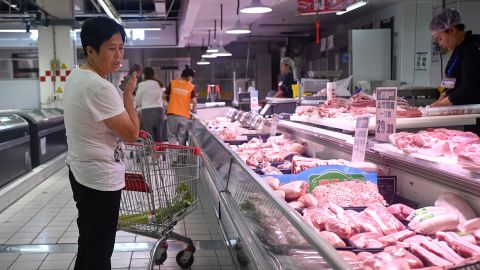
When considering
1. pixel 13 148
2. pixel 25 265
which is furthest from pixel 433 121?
pixel 13 148

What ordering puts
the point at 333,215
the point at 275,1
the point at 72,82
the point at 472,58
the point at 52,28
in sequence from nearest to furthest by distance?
1. the point at 333,215
2. the point at 72,82
3. the point at 472,58
4. the point at 275,1
5. the point at 52,28

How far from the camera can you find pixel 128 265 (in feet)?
13.0

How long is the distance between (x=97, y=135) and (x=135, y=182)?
0.83m

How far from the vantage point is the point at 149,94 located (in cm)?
959

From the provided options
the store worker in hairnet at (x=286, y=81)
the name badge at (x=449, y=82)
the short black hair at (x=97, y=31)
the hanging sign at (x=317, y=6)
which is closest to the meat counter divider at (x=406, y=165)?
the name badge at (x=449, y=82)

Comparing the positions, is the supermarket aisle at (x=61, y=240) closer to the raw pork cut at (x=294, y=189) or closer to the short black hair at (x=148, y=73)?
the raw pork cut at (x=294, y=189)

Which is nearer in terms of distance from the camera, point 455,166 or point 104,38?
point 455,166

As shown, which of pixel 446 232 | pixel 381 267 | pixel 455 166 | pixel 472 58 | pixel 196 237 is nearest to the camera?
pixel 381 267

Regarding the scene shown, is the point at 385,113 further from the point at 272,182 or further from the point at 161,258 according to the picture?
the point at 161,258

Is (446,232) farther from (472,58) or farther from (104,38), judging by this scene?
(472,58)

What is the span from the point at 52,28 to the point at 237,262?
9.47 meters

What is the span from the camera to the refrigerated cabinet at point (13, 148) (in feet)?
20.1

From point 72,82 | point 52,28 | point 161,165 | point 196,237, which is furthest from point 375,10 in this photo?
point 72,82

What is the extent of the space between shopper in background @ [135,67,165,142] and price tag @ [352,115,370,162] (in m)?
7.24
